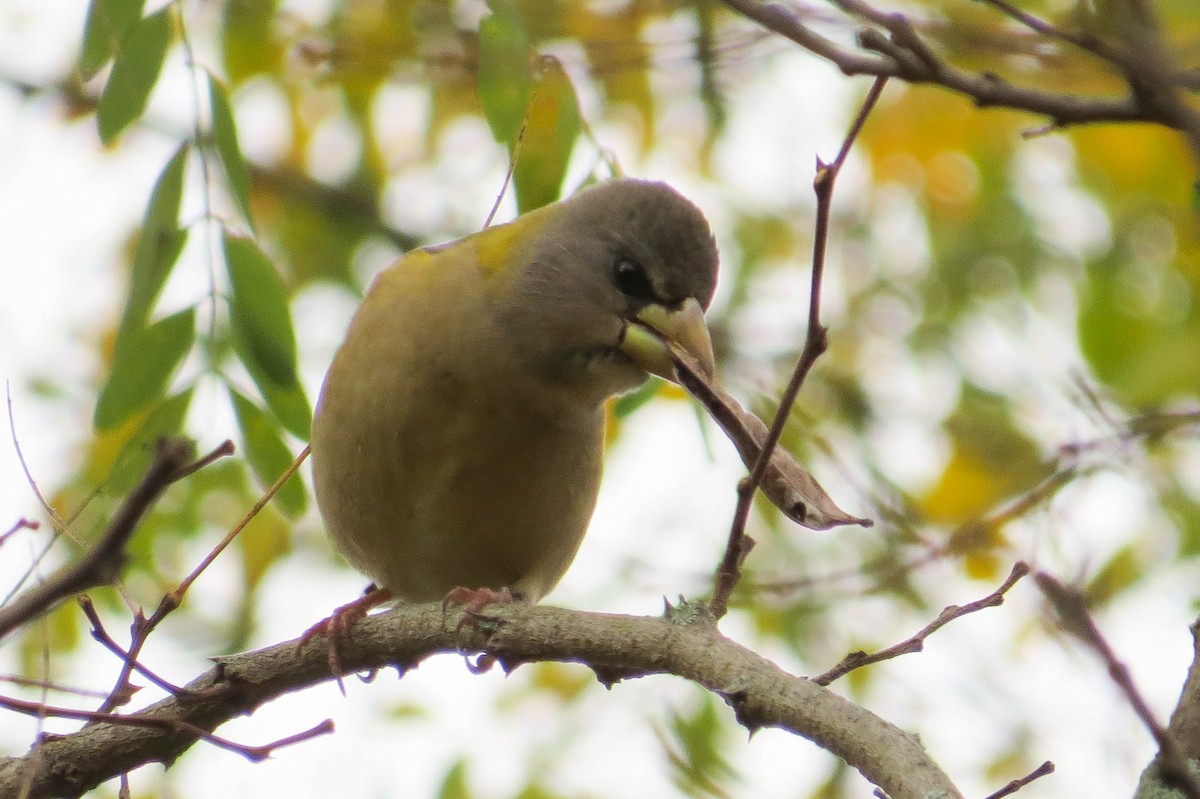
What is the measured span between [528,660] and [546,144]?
1516mm

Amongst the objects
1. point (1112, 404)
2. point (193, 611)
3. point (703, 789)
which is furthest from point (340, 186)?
point (703, 789)

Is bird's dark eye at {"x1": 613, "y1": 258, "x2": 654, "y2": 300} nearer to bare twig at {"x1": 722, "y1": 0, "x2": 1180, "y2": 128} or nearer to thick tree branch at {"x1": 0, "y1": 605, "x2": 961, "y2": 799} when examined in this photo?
thick tree branch at {"x1": 0, "y1": 605, "x2": 961, "y2": 799}

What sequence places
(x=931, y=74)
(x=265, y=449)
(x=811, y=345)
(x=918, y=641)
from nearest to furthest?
(x=811, y=345) → (x=931, y=74) → (x=918, y=641) → (x=265, y=449)

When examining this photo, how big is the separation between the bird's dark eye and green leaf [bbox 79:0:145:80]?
1.55 metres

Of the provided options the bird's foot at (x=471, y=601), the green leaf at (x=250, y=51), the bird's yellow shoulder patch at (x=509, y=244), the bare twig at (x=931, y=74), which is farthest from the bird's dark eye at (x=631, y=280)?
the green leaf at (x=250, y=51)

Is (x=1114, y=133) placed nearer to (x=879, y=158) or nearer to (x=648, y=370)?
(x=879, y=158)

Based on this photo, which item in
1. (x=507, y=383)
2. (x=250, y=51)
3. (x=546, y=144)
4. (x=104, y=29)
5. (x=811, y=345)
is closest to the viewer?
(x=811, y=345)

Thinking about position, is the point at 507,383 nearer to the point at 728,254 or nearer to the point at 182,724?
the point at 182,724

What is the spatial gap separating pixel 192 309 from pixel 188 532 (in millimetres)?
1621

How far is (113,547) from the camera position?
4.61 feet

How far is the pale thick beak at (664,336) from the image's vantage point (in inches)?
157

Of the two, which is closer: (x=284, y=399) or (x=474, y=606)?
(x=474, y=606)

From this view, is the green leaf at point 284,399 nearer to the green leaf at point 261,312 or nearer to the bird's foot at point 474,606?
the green leaf at point 261,312

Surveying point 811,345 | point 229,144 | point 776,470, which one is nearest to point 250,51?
point 229,144
